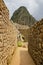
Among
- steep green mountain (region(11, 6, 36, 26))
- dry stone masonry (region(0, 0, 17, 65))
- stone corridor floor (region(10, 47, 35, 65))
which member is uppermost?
steep green mountain (region(11, 6, 36, 26))

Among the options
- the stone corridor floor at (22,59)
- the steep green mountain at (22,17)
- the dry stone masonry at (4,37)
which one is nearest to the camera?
the dry stone masonry at (4,37)

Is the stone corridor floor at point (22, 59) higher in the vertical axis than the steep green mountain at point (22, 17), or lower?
lower

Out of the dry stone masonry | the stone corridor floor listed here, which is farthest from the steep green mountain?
the dry stone masonry

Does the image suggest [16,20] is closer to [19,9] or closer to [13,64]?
[19,9]

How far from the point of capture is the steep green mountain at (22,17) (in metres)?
41.0

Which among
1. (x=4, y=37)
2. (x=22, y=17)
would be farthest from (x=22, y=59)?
(x=22, y=17)

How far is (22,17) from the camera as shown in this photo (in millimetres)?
41469

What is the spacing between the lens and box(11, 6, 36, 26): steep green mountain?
41000 mm

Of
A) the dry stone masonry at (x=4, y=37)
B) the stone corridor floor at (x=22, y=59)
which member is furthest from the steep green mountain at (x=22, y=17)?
the dry stone masonry at (x=4, y=37)

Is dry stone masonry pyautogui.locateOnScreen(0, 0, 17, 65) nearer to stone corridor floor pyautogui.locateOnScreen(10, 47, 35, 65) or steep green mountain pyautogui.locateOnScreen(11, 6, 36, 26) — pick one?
stone corridor floor pyautogui.locateOnScreen(10, 47, 35, 65)

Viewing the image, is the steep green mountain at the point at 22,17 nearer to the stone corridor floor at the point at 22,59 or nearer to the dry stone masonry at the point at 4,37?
Result: the stone corridor floor at the point at 22,59

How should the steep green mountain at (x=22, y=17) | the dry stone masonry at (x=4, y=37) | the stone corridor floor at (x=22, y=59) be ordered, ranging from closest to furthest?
1. the dry stone masonry at (x=4, y=37)
2. the stone corridor floor at (x=22, y=59)
3. the steep green mountain at (x=22, y=17)

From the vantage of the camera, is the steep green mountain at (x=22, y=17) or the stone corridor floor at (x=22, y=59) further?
the steep green mountain at (x=22, y=17)

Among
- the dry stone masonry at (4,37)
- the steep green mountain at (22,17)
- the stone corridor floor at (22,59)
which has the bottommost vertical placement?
the stone corridor floor at (22,59)
